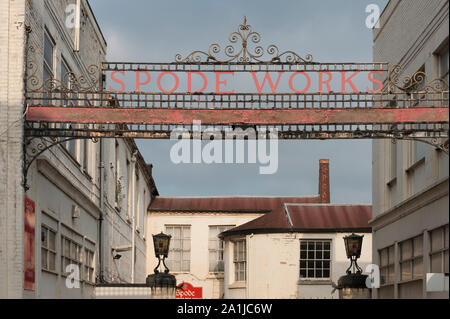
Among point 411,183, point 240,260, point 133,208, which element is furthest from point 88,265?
point 133,208

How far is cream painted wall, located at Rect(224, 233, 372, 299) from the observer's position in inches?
1305

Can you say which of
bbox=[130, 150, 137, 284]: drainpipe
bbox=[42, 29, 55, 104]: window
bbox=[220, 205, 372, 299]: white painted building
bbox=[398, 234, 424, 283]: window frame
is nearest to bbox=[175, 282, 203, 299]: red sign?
bbox=[130, 150, 137, 284]: drainpipe

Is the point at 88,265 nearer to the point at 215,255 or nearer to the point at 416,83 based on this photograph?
the point at 416,83

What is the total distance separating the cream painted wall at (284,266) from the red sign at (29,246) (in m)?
17.4

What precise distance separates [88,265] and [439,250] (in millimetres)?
11473

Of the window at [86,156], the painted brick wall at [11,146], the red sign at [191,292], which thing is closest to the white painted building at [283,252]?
the red sign at [191,292]

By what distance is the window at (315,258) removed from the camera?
33.4 m

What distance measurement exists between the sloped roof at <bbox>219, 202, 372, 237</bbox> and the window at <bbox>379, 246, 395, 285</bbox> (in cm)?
964

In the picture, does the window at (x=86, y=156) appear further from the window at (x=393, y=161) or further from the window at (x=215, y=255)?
the window at (x=215, y=255)

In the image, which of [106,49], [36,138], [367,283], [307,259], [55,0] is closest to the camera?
[36,138]

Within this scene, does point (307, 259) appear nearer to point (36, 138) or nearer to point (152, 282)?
point (152, 282)
